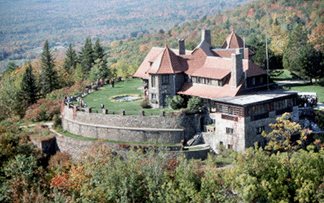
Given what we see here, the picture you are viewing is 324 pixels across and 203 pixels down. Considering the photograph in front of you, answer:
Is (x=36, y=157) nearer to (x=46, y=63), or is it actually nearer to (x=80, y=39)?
(x=46, y=63)

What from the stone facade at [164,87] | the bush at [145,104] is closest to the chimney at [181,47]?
the stone facade at [164,87]

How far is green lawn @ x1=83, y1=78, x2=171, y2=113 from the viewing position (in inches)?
2030

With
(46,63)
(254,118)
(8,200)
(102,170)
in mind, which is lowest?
(8,200)

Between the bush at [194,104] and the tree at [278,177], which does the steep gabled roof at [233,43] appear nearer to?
the bush at [194,104]

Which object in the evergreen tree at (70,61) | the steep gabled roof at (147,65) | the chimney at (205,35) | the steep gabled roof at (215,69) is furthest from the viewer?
the evergreen tree at (70,61)

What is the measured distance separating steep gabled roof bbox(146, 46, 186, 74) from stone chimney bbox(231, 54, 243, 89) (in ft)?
25.7

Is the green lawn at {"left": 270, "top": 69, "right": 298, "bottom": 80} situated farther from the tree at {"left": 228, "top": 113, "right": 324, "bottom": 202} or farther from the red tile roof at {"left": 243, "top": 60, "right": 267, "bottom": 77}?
the tree at {"left": 228, "top": 113, "right": 324, "bottom": 202}

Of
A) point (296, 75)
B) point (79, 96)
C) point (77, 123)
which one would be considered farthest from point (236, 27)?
point (77, 123)

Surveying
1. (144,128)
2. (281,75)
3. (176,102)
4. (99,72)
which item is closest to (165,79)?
(176,102)

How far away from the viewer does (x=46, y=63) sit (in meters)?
74.2

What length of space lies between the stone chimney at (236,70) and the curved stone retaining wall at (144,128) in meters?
5.39

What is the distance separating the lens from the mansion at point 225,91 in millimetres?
42188

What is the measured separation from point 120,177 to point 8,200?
1236 centimetres

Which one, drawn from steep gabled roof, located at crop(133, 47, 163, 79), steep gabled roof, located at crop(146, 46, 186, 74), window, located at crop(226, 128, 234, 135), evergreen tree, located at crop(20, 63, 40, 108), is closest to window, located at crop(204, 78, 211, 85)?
steep gabled roof, located at crop(146, 46, 186, 74)
